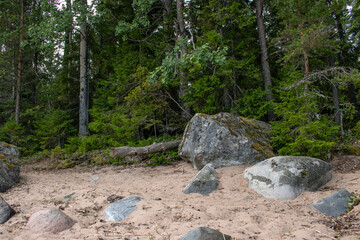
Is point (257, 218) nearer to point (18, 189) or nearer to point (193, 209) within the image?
point (193, 209)

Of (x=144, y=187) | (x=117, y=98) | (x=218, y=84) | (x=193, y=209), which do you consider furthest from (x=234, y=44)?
(x=193, y=209)

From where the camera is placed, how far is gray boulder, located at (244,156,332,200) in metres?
4.62

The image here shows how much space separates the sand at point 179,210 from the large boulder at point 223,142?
471 mm

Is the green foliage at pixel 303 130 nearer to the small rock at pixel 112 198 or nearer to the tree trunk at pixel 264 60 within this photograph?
the tree trunk at pixel 264 60

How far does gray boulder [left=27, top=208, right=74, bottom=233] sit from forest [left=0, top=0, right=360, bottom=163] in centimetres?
575

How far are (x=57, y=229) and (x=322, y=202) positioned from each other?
444 centimetres

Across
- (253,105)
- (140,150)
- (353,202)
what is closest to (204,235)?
(353,202)

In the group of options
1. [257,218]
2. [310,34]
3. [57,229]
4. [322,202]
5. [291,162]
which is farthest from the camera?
[310,34]

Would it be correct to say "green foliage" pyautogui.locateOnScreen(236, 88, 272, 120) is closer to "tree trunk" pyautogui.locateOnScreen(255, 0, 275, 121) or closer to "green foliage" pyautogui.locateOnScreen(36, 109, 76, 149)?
"tree trunk" pyautogui.locateOnScreen(255, 0, 275, 121)

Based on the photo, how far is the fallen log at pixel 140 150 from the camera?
7980mm

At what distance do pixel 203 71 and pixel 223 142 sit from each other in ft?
14.4

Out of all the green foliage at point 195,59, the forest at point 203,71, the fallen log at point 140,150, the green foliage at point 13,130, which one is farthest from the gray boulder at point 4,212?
the green foliage at point 13,130

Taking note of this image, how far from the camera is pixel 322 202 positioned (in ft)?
13.1

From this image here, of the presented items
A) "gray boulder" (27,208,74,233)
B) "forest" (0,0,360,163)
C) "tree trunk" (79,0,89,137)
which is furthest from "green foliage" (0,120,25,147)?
"gray boulder" (27,208,74,233)
